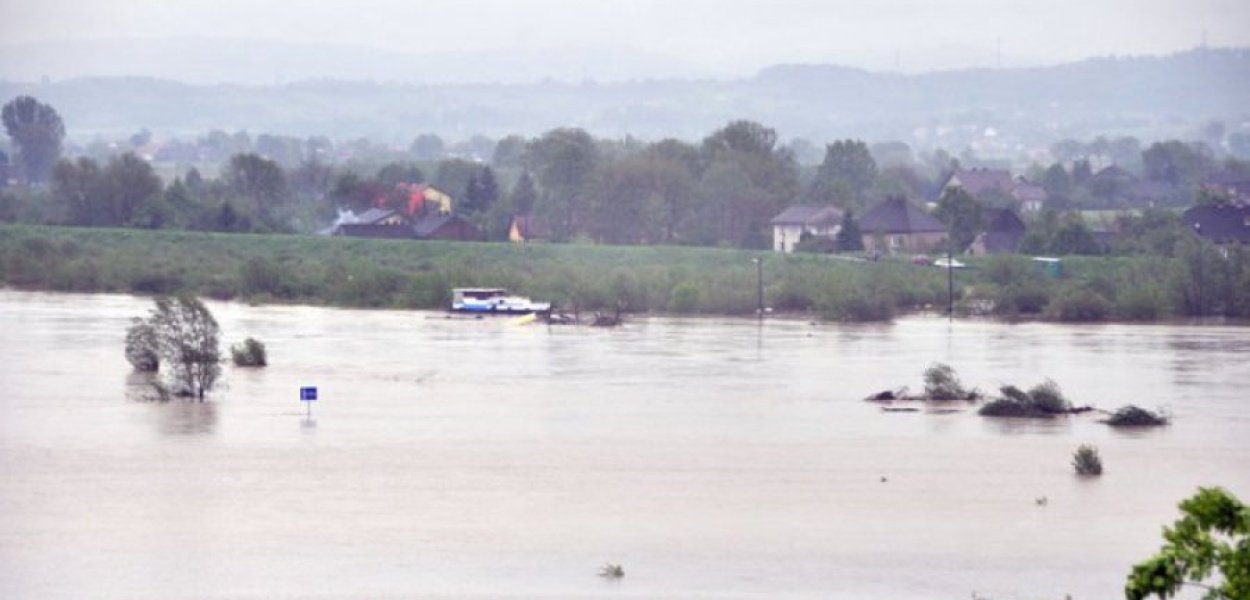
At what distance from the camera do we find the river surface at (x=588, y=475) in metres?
13.2

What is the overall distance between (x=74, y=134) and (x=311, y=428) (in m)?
173

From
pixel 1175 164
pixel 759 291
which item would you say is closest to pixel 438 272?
pixel 759 291

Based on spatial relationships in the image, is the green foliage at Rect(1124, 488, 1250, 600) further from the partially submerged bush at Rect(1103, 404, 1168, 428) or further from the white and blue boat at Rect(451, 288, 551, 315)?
the white and blue boat at Rect(451, 288, 551, 315)

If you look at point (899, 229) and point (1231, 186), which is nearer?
point (899, 229)

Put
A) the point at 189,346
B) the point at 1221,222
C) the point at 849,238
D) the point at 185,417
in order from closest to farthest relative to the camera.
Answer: the point at 185,417, the point at 189,346, the point at 849,238, the point at 1221,222

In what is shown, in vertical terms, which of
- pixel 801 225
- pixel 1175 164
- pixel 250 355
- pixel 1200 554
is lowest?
pixel 250 355

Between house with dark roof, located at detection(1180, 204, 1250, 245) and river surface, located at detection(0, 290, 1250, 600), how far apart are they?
1503 centimetres

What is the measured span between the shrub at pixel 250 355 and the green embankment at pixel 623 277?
1109 centimetres

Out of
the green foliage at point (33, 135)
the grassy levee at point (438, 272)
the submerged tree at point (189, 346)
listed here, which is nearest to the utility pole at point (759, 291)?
the grassy levee at point (438, 272)

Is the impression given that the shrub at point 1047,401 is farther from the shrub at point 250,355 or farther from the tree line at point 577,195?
the tree line at point 577,195

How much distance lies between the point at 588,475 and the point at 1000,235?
27974mm

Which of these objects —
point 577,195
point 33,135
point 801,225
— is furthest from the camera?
point 33,135

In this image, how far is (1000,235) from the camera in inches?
1721

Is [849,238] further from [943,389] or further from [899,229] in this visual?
[943,389]
